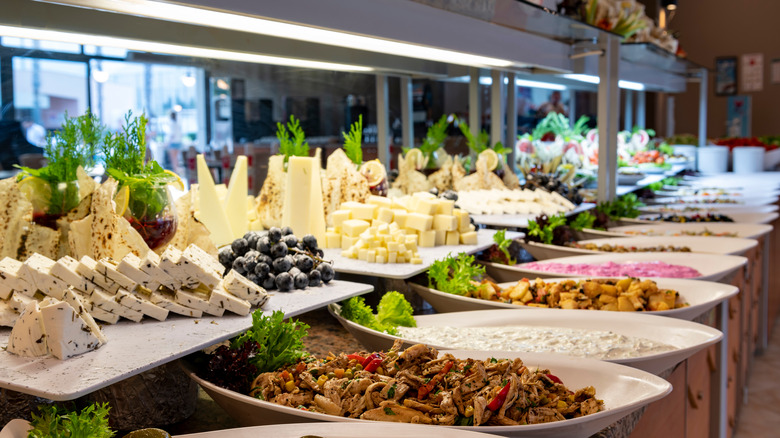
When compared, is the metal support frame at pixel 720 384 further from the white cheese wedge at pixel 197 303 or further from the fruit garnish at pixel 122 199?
the fruit garnish at pixel 122 199

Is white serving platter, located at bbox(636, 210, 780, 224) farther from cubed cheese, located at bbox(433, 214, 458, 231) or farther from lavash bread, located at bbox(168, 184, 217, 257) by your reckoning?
lavash bread, located at bbox(168, 184, 217, 257)

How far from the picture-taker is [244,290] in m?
1.54

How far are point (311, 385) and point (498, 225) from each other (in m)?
1.81

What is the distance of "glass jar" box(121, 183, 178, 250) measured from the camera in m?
1.70

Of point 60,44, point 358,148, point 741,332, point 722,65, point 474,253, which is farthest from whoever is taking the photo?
point 722,65

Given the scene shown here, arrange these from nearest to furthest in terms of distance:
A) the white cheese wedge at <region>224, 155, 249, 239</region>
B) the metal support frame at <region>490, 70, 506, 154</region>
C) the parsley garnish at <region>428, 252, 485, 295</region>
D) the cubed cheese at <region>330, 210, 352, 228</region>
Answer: the parsley garnish at <region>428, 252, 485, 295</region> < the white cheese wedge at <region>224, 155, 249, 239</region> < the cubed cheese at <region>330, 210, 352, 228</region> < the metal support frame at <region>490, 70, 506, 154</region>

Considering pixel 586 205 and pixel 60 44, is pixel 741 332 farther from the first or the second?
pixel 60 44

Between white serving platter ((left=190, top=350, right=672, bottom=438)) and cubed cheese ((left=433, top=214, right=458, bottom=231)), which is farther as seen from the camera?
cubed cheese ((left=433, top=214, right=458, bottom=231))

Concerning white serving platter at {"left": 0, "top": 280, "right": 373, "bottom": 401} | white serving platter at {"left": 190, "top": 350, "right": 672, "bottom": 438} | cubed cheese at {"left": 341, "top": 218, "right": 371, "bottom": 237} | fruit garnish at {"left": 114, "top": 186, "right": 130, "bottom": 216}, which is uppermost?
fruit garnish at {"left": 114, "top": 186, "right": 130, "bottom": 216}

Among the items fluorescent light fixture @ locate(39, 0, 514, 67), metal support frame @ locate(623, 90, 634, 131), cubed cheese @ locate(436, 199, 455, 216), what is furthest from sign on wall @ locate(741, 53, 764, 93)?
cubed cheese @ locate(436, 199, 455, 216)

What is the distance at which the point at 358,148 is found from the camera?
9.46ft

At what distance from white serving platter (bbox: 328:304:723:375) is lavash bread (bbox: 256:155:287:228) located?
0.83m

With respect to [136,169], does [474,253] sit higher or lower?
lower

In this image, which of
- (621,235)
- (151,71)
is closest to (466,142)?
(621,235)
